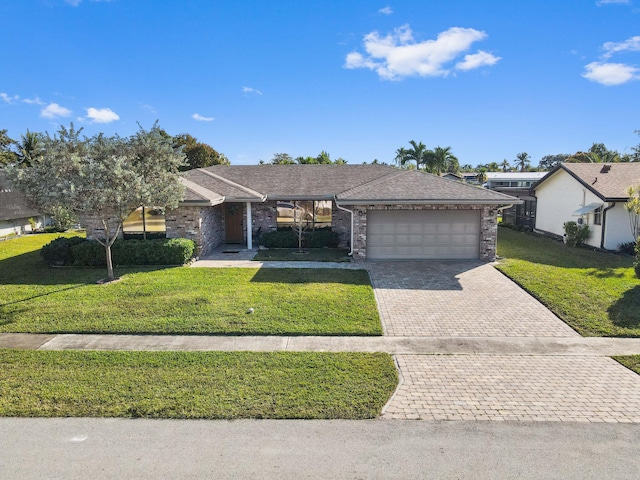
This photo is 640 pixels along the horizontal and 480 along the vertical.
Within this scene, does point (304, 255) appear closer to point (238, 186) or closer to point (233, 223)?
point (238, 186)

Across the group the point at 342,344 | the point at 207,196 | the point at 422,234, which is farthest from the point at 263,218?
the point at 342,344

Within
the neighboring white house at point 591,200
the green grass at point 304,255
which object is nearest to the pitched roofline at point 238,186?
the green grass at point 304,255

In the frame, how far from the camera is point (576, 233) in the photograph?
19984mm

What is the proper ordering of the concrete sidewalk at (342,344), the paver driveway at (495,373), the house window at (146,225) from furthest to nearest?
the house window at (146,225)
the concrete sidewalk at (342,344)
the paver driveway at (495,373)

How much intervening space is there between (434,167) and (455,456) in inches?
1557

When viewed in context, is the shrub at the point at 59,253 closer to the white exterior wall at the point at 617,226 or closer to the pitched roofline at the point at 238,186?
the pitched roofline at the point at 238,186

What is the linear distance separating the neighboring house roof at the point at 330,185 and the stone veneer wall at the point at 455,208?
53 centimetres

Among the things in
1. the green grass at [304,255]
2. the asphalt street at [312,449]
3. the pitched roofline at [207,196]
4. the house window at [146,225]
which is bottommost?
the asphalt street at [312,449]

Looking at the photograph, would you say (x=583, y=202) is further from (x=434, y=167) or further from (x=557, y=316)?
(x=434, y=167)

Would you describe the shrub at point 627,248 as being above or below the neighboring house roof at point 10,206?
below

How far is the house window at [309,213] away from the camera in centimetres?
1991

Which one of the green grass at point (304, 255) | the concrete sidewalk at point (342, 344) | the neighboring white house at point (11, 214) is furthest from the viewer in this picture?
the neighboring white house at point (11, 214)

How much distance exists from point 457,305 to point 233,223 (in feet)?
42.9

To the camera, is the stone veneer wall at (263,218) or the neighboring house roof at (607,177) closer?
the neighboring house roof at (607,177)
